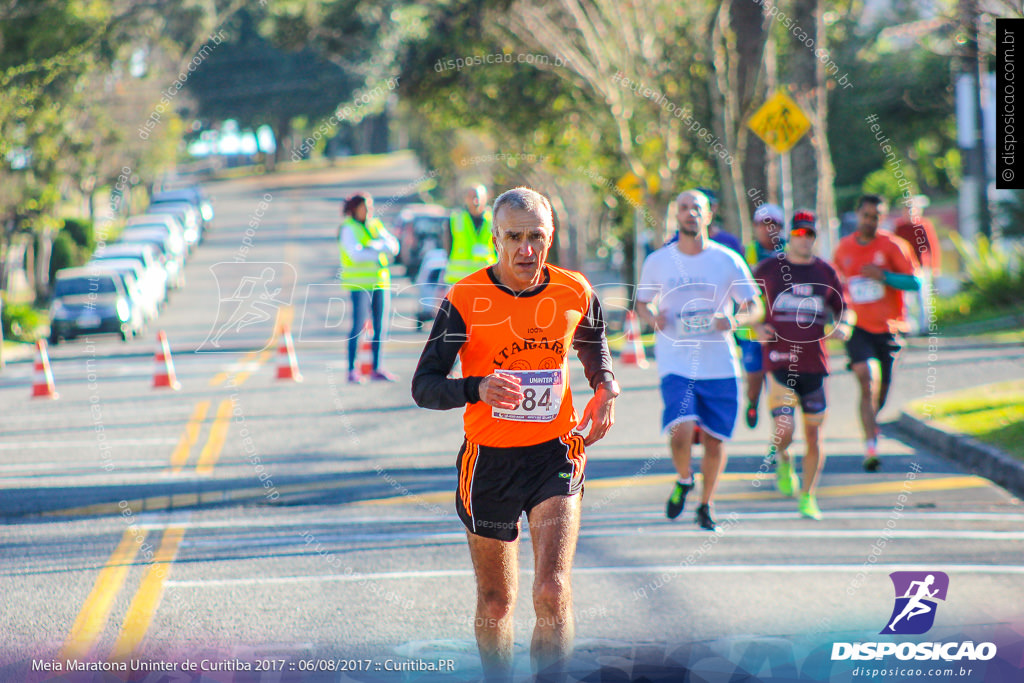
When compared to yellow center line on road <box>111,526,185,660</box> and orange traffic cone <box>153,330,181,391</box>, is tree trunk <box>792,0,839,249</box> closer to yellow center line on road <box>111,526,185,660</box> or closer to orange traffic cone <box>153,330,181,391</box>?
orange traffic cone <box>153,330,181,391</box>

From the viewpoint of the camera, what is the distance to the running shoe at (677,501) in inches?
315

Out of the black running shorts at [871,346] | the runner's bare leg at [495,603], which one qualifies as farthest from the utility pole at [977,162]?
the runner's bare leg at [495,603]

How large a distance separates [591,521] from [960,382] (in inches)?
312

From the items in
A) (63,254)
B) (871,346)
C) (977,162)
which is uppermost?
(977,162)

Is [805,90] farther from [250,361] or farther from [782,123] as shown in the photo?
[250,361]

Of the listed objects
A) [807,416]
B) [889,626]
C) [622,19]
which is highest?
[622,19]

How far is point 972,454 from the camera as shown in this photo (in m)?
10.1

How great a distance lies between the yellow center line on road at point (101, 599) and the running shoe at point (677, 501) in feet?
10.6

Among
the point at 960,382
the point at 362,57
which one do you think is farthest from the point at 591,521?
the point at 362,57

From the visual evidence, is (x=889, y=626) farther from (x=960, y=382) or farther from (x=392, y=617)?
(x=960, y=382)

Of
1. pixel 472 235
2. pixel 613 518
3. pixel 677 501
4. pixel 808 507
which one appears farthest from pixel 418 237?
pixel 677 501

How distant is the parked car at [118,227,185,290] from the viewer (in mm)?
37612

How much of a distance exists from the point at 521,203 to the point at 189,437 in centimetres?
807

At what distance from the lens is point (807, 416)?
8.70 meters
